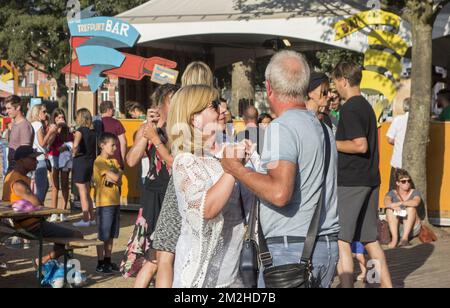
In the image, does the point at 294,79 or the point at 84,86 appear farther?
the point at 84,86

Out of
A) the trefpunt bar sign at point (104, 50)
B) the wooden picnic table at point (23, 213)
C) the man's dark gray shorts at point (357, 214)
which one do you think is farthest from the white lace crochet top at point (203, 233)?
the trefpunt bar sign at point (104, 50)

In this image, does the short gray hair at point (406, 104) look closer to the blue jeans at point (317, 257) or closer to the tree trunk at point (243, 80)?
the blue jeans at point (317, 257)

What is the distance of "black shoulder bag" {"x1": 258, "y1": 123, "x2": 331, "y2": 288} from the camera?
13.7 ft

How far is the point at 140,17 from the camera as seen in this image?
1598 centimetres

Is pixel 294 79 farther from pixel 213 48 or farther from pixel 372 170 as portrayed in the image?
A: pixel 213 48

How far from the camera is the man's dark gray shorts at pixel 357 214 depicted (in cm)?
718

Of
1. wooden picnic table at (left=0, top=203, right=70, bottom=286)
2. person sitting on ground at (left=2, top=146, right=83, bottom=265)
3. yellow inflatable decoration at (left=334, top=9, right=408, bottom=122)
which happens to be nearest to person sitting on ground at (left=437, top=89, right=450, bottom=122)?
yellow inflatable decoration at (left=334, top=9, right=408, bottom=122)

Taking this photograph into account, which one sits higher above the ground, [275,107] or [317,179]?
[275,107]

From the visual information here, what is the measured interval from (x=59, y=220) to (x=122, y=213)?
4.96ft

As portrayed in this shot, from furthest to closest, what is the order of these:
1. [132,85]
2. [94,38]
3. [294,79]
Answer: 1. [132,85]
2. [94,38]
3. [294,79]

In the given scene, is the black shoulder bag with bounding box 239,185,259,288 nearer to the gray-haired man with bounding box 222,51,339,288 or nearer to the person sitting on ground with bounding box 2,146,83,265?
the gray-haired man with bounding box 222,51,339,288

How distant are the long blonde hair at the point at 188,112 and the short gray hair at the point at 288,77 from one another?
1.47 ft

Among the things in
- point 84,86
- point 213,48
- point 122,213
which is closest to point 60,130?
point 122,213

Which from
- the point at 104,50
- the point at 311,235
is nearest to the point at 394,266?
the point at 311,235
